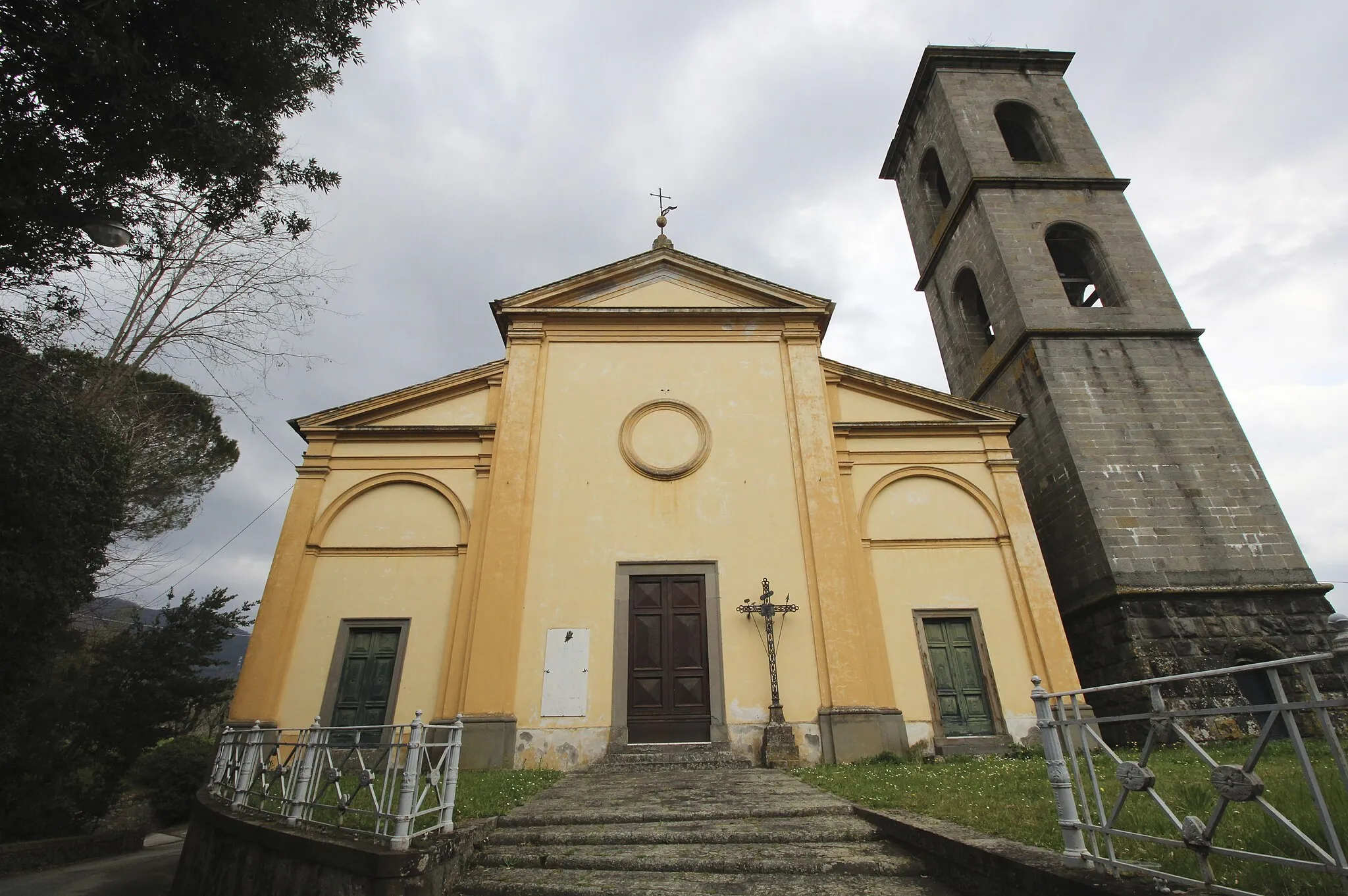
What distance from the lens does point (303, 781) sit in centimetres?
505

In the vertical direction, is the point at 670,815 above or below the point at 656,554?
below

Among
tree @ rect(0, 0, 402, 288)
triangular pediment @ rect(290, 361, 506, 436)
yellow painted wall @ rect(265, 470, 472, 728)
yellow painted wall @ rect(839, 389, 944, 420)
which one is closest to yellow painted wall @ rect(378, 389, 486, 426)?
triangular pediment @ rect(290, 361, 506, 436)

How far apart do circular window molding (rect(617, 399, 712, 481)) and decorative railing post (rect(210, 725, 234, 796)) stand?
22.4 ft

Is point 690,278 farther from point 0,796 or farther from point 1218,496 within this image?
point 0,796

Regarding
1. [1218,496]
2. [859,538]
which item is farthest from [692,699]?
[1218,496]

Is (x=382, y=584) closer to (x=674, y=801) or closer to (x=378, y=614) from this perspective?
(x=378, y=614)

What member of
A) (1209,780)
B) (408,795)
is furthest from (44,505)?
(1209,780)

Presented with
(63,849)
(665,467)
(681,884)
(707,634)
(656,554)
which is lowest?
(63,849)

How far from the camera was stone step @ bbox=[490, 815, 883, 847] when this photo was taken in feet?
16.8

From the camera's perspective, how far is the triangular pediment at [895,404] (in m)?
12.3

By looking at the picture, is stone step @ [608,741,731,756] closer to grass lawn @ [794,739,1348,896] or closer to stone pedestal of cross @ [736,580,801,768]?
stone pedestal of cross @ [736,580,801,768]

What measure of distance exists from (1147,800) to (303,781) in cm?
622

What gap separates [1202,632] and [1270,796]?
347 inches

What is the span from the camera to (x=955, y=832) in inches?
171
